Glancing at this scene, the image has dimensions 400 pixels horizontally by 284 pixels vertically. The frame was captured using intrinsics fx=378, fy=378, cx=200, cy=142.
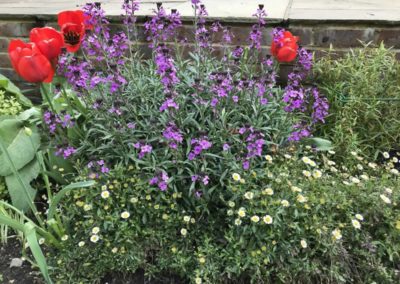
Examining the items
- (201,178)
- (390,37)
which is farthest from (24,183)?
(390,37)

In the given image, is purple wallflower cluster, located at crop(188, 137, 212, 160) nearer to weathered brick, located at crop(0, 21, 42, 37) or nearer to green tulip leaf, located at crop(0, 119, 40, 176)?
green tulip leaf, located at crop(0, 119, 40, 176)

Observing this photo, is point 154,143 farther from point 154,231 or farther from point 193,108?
point 154,231

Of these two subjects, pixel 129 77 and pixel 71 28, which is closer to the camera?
pixel 71 28

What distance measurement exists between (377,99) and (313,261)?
1.24m

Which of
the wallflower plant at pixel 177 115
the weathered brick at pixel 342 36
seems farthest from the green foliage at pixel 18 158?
the weathered brick at pixel 342 36

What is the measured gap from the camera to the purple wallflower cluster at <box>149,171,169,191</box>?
1.77m

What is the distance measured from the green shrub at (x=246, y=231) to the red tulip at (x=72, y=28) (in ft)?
2.20

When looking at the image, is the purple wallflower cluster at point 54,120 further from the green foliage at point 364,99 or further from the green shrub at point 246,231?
the green foliage at point 364,99

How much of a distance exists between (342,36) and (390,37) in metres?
0.32

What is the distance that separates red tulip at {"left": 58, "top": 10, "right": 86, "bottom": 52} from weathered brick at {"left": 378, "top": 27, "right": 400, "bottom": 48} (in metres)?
1.99

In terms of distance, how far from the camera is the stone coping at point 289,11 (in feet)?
8.68

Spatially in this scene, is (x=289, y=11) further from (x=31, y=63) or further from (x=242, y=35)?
(x=31, y=63)

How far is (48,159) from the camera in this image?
96.7 inches

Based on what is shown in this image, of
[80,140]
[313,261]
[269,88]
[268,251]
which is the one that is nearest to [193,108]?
[269,88]
